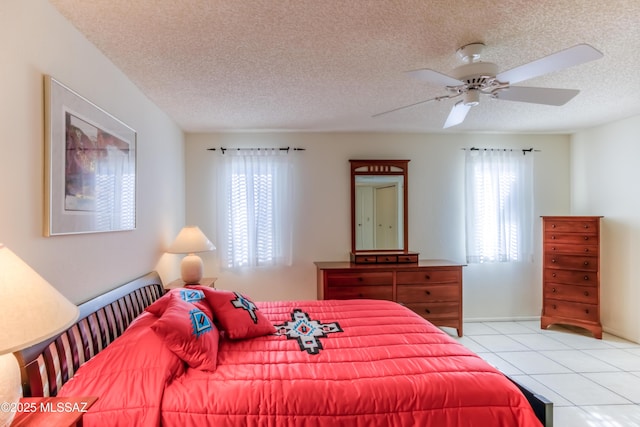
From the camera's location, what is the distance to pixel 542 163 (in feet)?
14.1

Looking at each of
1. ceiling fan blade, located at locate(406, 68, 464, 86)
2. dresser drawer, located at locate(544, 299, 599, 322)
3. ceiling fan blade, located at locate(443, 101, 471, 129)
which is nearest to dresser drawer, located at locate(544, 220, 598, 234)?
dresser drawer, located at locate(544, 299, 599, 322)

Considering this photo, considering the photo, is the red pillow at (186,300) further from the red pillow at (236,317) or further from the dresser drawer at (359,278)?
the dresser drawer at (359,278)

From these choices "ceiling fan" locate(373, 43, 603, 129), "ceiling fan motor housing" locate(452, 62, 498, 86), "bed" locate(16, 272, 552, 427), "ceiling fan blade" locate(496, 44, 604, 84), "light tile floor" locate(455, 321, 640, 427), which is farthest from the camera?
"light tile floor" locate(455, 321, 640, 427)

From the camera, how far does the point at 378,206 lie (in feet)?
13.6

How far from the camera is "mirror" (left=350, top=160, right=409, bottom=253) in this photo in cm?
411

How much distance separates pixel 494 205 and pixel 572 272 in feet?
3.64

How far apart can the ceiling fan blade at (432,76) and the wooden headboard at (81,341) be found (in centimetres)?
209

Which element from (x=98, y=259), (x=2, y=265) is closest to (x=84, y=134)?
(x=98, y=259)

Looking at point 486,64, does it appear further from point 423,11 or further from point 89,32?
point 89,32

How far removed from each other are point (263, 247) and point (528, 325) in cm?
342

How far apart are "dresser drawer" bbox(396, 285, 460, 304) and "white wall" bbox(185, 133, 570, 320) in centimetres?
59

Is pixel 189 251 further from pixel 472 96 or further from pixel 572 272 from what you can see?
pixel 572 272

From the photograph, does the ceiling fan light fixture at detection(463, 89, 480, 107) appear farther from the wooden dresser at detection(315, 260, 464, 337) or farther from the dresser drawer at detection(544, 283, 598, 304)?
the dresser drawer at detection(544, 283, 598, 304)

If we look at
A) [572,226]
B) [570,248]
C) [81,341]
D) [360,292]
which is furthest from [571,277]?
[81,341]
